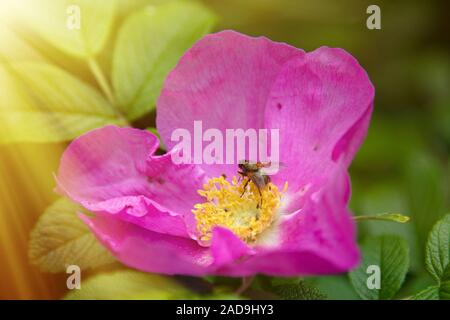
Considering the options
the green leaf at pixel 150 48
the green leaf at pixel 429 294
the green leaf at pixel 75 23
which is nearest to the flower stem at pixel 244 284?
the green leaf at pixel 429 294

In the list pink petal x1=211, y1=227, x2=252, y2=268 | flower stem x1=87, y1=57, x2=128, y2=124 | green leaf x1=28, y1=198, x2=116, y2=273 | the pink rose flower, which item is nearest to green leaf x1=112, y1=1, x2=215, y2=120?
flower stem x1=87, y1=57, x2=128, y2=124

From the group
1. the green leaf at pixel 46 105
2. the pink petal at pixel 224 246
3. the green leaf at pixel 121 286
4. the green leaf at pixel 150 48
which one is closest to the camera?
the pink petal at pixel 224 246

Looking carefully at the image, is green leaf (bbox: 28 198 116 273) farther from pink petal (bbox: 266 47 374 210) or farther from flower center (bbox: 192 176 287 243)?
pink petal (bbox: 266 47 374 210)

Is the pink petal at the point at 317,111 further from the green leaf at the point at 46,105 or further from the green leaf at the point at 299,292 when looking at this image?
the green leaf at the point at 46,105

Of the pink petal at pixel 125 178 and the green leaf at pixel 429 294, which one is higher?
the pink petal at pixel 125 178

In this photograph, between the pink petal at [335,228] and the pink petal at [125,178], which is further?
the pink petal at [125,178]
